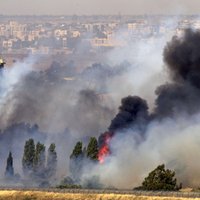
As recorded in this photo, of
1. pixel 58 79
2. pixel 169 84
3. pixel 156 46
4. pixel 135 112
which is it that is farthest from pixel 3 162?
pixel 58 79

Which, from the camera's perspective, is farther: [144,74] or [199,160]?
[144,74]

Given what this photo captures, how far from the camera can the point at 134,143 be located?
84.3 metres

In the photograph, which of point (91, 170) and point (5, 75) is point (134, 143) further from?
point (5, 75)

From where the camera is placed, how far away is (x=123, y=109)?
93500 millimetres

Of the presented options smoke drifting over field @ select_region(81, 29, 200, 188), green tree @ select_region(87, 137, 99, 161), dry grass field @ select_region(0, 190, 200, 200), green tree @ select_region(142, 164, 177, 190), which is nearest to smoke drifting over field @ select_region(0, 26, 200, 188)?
smoke drifting over field @ select_region(81, 29, 200, 188)

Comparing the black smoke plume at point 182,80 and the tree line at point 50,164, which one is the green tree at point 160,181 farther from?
the black smoke plume at point 182,80

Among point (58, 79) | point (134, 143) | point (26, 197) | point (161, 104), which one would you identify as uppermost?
point (58, 79)

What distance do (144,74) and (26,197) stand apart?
6532cm

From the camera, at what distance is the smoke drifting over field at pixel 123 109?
264 feet

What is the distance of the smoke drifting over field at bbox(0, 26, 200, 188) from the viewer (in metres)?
80.4

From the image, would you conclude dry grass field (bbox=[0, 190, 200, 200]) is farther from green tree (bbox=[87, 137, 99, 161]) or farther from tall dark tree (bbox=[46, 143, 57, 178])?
tall dark tree (bbox=[46, 143, 57, 178])

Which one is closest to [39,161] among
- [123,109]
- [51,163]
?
[51,163]

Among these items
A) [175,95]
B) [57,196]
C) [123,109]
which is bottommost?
[57,196]

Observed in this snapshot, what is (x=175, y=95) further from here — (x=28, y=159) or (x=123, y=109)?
(x=28, y=159)
